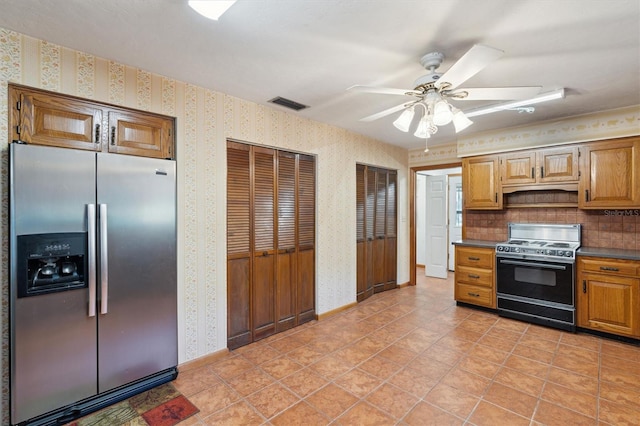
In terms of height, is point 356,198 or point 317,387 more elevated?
point 356,198

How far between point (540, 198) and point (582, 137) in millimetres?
869

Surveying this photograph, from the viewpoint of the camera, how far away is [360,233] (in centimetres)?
450

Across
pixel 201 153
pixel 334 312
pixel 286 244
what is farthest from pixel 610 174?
pixel 201 153

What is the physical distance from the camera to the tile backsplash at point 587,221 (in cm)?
342

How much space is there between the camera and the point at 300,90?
2.76 meters

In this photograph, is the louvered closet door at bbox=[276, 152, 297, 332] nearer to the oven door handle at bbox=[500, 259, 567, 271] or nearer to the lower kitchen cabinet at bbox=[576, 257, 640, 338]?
the oven door handle at bbox=[500, 259, 567, 271]

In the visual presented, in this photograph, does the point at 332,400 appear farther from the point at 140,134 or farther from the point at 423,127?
the point at 140,134

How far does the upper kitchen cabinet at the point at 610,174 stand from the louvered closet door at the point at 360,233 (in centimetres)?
261

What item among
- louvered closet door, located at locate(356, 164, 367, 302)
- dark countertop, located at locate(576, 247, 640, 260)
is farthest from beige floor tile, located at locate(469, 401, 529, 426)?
louvered closet door, located at locate(356, 164, 367, 302)

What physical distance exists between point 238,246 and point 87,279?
1248 millimetres

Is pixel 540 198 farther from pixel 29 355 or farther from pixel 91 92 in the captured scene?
pixel 29 355

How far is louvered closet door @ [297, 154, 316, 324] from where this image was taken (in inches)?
142

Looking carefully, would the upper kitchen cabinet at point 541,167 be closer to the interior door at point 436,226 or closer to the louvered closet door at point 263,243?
the interior door at point 436,226

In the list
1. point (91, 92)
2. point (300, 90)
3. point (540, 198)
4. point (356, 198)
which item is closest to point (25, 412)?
point (91, 92)
